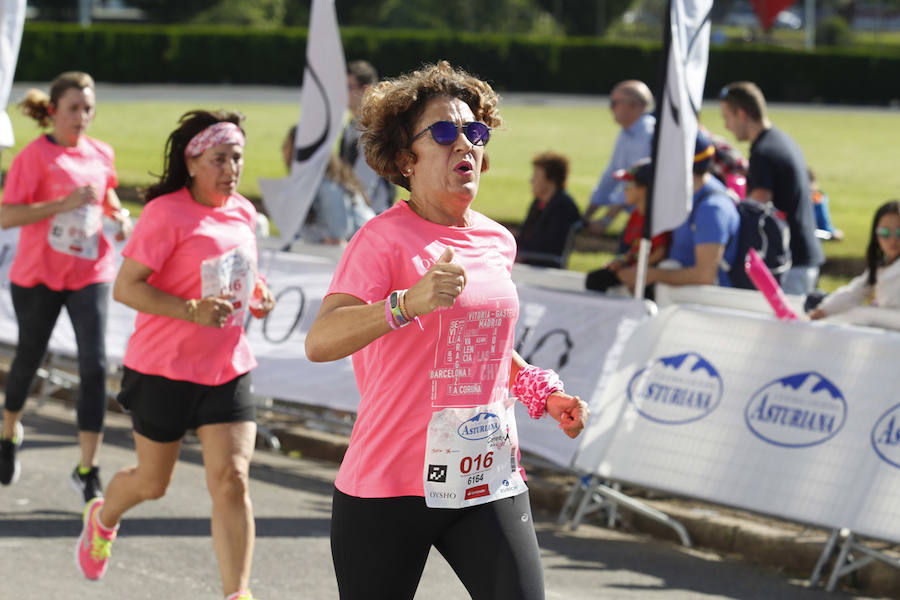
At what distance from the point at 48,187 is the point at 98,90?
41716 mm

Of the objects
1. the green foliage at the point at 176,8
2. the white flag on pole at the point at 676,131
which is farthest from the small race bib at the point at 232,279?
the green foliage at the point at 176,8

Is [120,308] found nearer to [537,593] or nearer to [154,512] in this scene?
[154,512]

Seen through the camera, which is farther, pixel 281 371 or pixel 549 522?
pixel 281 371

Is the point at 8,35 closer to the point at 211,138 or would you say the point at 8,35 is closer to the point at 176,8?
the point at 211,138

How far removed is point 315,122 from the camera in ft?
30.5

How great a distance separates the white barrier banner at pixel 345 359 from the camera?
287 inches

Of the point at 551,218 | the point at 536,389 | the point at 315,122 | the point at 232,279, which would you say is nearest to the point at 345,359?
the point at 315,122

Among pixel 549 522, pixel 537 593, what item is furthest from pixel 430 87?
pixel 549 522

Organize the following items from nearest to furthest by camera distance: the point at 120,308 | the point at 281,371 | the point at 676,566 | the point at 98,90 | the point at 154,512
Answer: the point at 676,566 → the point at 154,512 → the point at 281,371 → the point at 120,308 → the point at 98,90

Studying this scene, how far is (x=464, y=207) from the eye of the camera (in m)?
3.63

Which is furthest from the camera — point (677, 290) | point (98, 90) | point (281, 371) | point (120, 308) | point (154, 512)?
point (98, 90)

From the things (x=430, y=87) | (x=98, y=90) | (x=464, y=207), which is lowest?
(x=98, y=90)

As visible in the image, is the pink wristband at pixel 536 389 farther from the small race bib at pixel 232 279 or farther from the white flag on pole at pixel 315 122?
the white flag on pole at pixel 315 122

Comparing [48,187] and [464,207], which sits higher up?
[464,207]
